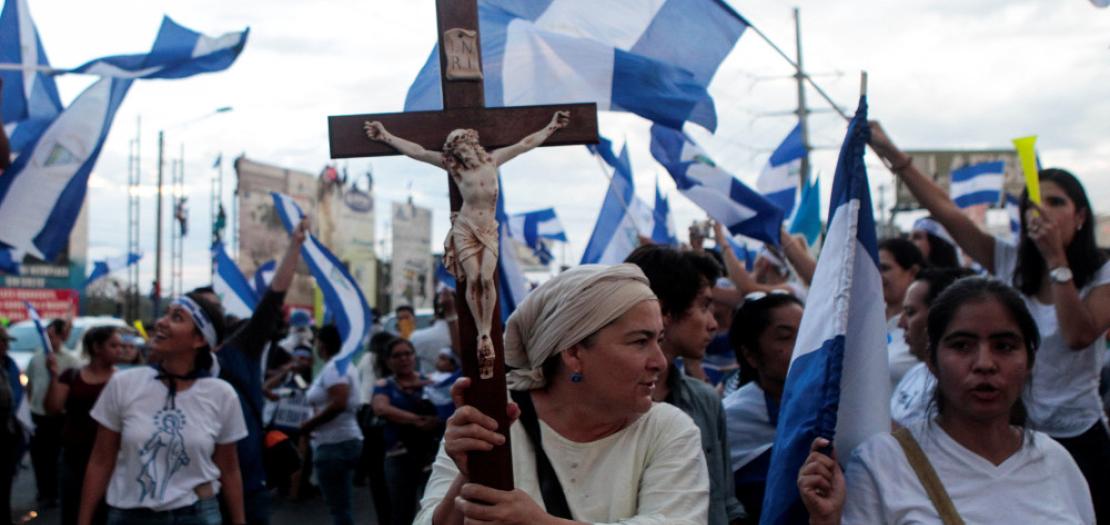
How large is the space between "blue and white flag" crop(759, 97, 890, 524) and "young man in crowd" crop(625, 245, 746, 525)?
0.56 m

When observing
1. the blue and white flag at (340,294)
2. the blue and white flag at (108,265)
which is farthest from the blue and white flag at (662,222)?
the blue and white flag at (108,265)

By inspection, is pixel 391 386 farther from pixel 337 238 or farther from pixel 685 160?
pixel 337 238

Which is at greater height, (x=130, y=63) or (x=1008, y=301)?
(x=130, y=63)

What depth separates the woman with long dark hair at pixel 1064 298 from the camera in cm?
397

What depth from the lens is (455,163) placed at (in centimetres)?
270

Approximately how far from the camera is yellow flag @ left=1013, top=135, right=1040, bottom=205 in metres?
4.26

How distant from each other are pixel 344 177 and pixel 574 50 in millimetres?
41822

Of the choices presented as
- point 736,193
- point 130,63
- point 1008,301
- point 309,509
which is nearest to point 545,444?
point 1008,301

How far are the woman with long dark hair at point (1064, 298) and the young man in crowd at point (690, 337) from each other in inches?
31.1

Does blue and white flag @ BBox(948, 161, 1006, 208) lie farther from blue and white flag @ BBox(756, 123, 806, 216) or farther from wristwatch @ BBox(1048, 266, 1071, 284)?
wristwatch @ BBox(1048, 266, 1071, 284)

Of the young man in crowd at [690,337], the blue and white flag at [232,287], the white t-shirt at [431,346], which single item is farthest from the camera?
the white t-shirt at [431,346]

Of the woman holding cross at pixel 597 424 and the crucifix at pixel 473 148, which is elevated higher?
the crucifix at pixel 473 148

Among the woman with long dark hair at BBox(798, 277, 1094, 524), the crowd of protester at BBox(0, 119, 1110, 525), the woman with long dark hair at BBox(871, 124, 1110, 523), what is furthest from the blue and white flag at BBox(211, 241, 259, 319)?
the woman with long dark hair at BBox(798, 277, 1094, 524)

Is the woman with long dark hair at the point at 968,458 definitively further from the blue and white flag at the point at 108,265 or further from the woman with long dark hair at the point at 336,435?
the blue and white flag at the point at 108,265
